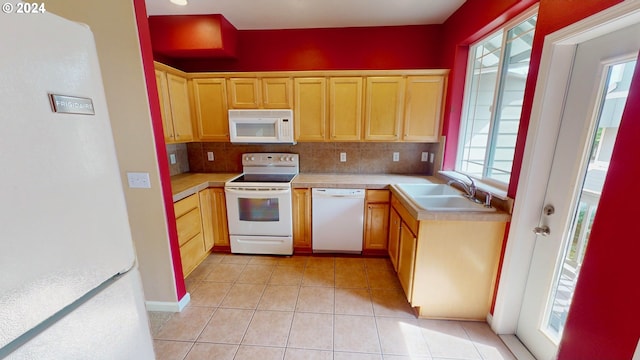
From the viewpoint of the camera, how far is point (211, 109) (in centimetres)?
290

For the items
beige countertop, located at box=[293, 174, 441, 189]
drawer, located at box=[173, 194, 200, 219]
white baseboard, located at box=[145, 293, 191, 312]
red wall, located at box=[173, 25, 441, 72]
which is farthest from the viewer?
red wall, located at box=[173, 25, 441, 72]

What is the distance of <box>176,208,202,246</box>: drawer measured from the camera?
2309 millimetres

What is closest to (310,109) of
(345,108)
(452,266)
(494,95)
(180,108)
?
(345,108)

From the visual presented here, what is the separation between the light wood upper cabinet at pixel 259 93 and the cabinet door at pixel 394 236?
5.49 feet

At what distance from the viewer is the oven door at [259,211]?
8.91 ft

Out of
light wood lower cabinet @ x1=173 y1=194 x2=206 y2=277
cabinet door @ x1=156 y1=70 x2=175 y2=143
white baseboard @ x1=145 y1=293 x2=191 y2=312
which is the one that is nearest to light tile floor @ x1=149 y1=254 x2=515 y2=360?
white baseboard @ x1=145 y1=293 x2=191 y2=312

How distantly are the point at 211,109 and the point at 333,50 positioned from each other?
1.60 m

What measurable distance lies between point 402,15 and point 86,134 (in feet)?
9.53

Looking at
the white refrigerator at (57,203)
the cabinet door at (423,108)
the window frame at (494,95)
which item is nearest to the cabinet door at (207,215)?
the white refrigerator at (57,203)

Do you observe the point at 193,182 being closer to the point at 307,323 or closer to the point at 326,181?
the point at 326,181

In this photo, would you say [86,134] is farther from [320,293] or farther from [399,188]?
[399,188]

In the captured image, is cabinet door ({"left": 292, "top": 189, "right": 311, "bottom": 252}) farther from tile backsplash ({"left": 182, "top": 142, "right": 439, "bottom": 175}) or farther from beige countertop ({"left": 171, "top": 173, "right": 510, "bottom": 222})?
tile backsplash ({"left": 182, "top": 142, "right": 439, "bottom": 175})

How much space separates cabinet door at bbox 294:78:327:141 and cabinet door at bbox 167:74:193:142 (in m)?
1.24

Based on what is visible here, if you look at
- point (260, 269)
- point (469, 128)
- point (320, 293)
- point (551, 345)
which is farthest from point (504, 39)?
point (260, 269)
